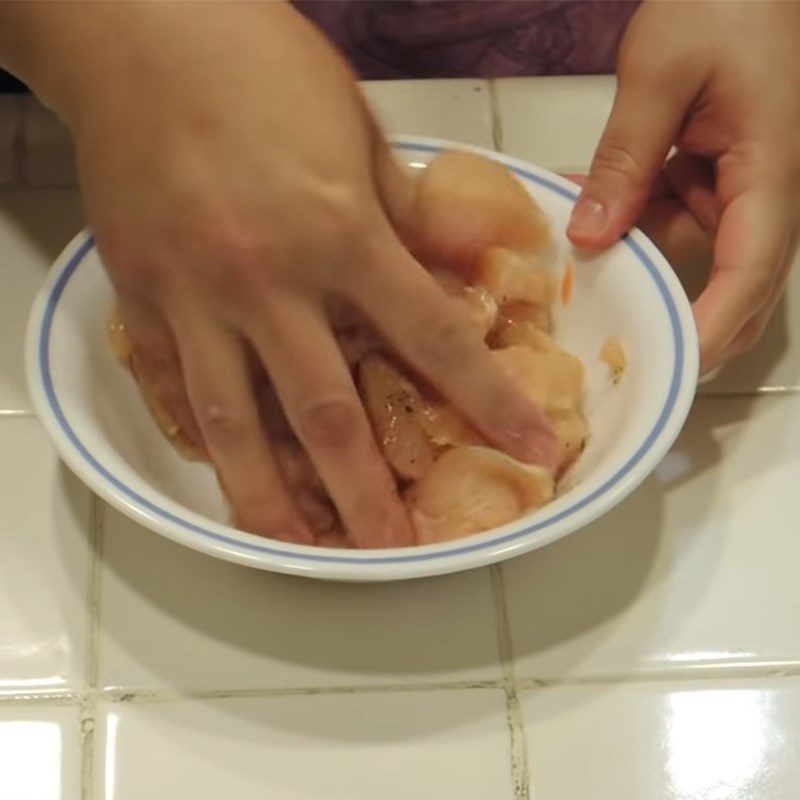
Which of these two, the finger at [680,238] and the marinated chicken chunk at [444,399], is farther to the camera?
the finger at [680,238]

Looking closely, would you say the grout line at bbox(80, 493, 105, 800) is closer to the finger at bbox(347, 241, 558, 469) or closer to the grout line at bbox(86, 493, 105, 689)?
the grout line at bbox(86, 493, 105, 689)

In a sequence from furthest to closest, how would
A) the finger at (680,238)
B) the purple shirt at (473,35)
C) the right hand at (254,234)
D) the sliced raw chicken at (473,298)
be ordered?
the purple shirt at (473,35) < the finger at (680,238) < the sliced raw chicken at (473,298) < the right hand at (254,234)

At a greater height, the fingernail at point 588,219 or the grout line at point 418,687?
the fingernail at point 588,219

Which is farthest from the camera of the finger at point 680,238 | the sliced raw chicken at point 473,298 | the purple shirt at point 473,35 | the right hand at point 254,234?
the purple shirt at point 473,35

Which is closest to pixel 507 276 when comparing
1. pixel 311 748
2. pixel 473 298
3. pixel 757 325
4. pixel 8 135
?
pixel 473 298

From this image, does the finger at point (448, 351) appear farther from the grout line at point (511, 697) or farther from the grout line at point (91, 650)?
the grout line at point (91, 650)

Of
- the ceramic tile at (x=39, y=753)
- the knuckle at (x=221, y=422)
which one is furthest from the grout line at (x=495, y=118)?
the ceramic tile at (x=39, y=753)

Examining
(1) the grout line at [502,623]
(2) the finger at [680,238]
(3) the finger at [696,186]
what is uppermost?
(3) the finger at [696,186]

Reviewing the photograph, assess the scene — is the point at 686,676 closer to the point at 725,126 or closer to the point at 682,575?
the point at 682,575
